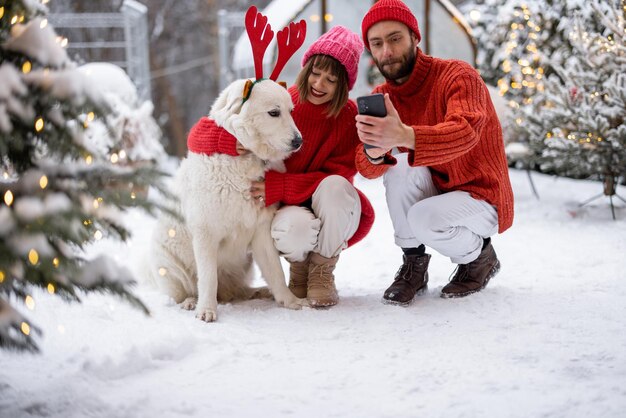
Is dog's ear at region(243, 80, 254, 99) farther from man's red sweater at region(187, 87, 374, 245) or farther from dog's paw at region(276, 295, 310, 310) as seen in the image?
dog's paw at region(276, 295, 310, 310)

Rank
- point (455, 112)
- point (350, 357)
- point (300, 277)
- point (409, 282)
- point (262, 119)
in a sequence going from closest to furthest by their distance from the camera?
point (350, 357) < point (455, 112) < point (262, 119) < point (409, 282) < point (300, 277)

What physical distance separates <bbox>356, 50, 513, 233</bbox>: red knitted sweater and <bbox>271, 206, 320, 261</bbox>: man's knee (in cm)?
34

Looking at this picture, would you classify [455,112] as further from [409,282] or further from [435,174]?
[409,282]

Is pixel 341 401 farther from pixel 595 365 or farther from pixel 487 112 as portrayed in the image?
pixel 487 112

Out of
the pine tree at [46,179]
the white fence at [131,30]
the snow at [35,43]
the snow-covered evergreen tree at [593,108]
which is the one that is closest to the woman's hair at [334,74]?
the pine tree at [46,179]

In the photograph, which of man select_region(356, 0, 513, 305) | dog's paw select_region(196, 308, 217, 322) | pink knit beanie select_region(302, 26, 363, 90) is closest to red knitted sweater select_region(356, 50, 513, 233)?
man select_region(356, 0, 513, 305)

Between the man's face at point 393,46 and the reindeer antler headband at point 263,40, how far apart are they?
354 millimetres

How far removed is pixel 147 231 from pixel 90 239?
304 centimetres

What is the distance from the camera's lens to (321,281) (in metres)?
2.77

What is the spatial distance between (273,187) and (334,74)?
2.00 ft

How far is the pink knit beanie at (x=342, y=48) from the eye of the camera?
105 inches

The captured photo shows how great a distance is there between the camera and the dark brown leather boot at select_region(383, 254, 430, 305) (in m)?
2.67

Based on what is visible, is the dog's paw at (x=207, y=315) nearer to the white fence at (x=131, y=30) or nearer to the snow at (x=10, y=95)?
the snow at (x=10, y=95)

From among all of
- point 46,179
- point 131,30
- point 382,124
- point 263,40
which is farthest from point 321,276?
point 131,30
